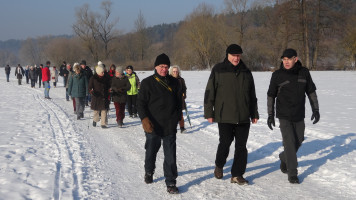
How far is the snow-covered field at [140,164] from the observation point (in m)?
4.60

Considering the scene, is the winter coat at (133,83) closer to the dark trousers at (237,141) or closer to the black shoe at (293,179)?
the dark trousers at (237,141)

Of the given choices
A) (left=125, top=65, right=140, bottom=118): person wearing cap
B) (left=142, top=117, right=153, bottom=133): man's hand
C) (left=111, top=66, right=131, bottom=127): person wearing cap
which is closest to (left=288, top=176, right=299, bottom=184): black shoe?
(left=142, top=117, right=153, bottom=133): man's hand

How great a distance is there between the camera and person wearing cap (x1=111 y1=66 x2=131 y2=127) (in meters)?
9.94

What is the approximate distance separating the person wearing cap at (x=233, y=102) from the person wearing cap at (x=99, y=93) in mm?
5533

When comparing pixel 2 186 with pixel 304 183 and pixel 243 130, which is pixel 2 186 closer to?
pixel 243 130

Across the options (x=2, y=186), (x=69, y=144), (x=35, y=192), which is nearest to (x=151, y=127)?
(x=35, y=192)

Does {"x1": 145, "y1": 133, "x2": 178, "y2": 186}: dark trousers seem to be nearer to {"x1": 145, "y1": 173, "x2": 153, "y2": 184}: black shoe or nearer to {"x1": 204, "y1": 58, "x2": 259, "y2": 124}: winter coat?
{"x1": 145, "y1": 173, "x2": 153, "y2": 184}: black shoe

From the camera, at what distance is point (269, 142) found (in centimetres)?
730

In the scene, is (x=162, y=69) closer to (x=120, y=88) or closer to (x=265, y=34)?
(x=120, y=88)

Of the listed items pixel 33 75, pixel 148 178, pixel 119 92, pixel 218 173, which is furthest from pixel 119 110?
pixel 33 75

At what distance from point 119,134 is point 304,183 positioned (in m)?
5.15

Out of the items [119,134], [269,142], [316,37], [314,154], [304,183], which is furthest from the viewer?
[316,37]

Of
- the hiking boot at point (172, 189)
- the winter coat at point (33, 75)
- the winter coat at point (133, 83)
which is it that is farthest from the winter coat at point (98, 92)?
the winter coat at point (33, 75)

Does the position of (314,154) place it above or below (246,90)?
below
